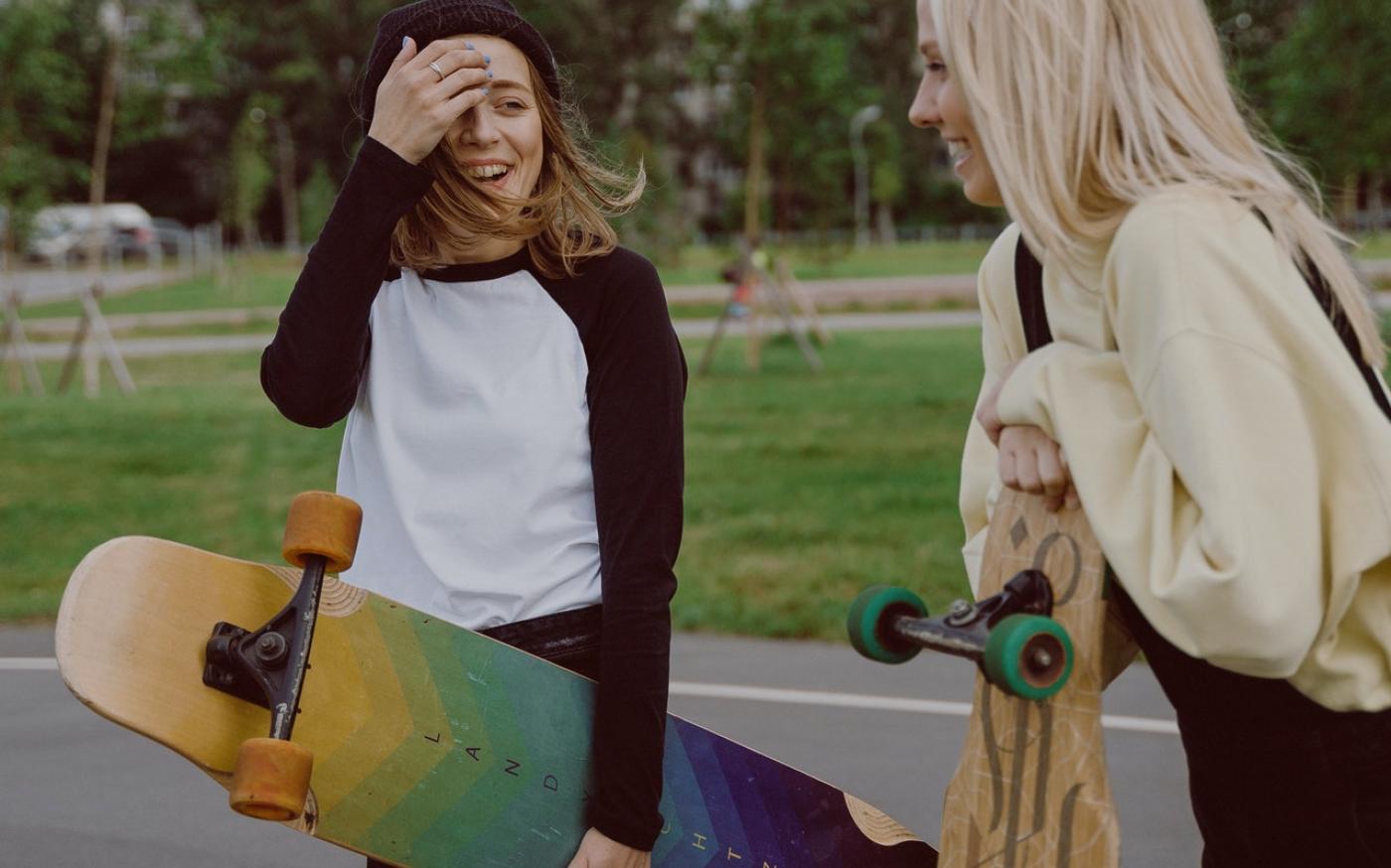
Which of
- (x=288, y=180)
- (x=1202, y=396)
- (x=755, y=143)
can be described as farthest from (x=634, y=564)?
(x=288, y=180)

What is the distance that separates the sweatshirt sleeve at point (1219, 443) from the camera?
1510mm

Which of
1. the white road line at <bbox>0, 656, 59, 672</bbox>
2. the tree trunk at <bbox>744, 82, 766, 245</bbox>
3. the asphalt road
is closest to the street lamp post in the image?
the tree trunk at <bbox>744, 82, 766, 245</bbox>

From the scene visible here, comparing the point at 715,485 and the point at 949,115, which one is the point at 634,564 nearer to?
the point at 949,115

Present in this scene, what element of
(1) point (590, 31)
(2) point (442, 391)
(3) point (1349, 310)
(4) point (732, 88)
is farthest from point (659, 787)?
(1) point (590, 31)

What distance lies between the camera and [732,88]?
64.9 ft

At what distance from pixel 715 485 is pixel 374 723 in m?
8.09

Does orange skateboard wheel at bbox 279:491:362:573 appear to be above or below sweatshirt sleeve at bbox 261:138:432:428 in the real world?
below

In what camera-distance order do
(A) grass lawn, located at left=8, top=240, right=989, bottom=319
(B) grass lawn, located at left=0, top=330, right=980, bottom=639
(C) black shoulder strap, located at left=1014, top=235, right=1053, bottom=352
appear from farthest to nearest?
(A) grass lawn, located at left=8, top=240, right=989, bottom=319, (B) grass lawn, located at left=0, top=330, right=980, bottom=639, (C) black shoulder strap, located at left=1014, top=235, right=1053, bottom=352

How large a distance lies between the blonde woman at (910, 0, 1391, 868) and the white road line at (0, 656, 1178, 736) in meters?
3.48

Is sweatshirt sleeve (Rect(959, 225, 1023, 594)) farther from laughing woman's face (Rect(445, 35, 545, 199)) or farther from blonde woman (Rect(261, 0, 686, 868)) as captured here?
laughing woman's face (Rect(445, 35, 545, 199))

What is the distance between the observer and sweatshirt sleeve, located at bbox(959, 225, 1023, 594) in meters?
1.98

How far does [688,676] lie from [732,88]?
1497 centimetres

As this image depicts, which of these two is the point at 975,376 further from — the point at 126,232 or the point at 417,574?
the point at 126,232

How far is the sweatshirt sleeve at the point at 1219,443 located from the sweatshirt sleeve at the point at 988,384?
0.35 meters
